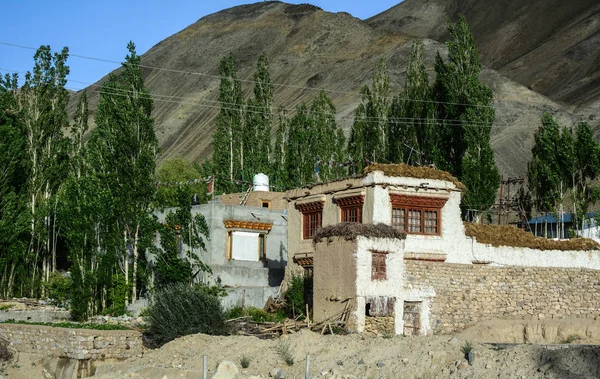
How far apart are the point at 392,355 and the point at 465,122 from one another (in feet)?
77.3

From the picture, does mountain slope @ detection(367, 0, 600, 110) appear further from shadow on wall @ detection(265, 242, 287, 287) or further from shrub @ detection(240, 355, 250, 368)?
shrub @ detection(240, 355, 250, 368)

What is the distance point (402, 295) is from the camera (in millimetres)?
27594

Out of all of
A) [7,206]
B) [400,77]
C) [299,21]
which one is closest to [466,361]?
[7,206]

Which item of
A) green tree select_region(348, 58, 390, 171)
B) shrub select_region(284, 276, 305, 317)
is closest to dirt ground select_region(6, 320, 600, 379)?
shrub select_region(284, 276, 305, 317)

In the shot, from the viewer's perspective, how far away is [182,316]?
26312 mm

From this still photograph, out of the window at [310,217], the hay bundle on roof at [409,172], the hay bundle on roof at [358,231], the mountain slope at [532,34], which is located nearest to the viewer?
the hay bundle on roof at [358,231]

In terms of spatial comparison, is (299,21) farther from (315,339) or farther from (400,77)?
(315,339)

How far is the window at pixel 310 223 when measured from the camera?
32156 mm

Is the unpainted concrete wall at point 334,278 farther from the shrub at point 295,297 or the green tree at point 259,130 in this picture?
the green tree at point 259,130

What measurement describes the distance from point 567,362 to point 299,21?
14274 centimetres

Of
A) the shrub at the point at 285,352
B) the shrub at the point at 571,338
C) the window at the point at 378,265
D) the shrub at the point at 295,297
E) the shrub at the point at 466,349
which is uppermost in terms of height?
the window at the point at 378,265

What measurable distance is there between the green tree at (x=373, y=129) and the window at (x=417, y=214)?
1843cm

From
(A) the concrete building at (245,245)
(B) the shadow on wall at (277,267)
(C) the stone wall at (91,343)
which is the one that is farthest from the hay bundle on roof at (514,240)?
(C) the stone wall at (91,343)

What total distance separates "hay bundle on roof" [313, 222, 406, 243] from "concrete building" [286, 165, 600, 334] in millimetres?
43
